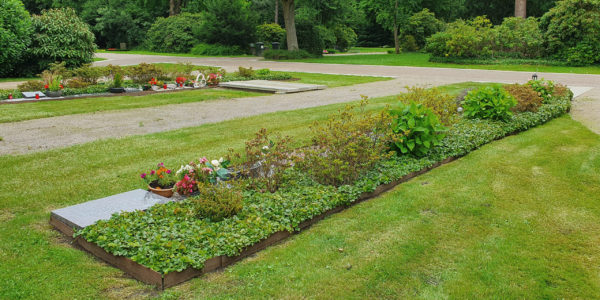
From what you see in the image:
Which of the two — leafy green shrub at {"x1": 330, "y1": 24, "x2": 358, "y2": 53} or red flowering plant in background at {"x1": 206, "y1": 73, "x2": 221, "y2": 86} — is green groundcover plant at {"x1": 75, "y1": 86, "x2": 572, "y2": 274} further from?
leafy green shrub at {"x1": 330, "y1": 24, "x2": 358, "y2": 53}

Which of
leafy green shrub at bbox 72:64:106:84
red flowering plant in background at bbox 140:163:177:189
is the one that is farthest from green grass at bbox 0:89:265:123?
red flowering plant in background at bbox 140:163:177:189

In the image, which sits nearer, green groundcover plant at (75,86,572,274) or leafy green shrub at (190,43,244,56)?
green groundcover plant at (75,86,572,274)

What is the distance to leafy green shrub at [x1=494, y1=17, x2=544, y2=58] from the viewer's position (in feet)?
78.4

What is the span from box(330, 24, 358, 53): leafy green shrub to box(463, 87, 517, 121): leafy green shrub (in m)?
30.3

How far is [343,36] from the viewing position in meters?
39.2

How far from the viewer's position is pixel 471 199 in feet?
16.8

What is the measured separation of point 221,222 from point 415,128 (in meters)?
3.21

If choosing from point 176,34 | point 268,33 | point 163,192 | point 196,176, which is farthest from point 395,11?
point 163,192

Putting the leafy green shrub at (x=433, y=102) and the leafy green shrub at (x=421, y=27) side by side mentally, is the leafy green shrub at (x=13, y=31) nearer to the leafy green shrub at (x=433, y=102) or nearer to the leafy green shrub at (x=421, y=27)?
the leafy green shrub at (x=433, y=102)

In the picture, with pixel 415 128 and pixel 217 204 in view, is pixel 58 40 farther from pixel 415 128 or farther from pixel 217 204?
pixel 217 204

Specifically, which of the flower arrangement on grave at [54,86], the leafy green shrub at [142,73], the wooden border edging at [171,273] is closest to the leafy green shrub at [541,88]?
the wooden border edging at [171,273]

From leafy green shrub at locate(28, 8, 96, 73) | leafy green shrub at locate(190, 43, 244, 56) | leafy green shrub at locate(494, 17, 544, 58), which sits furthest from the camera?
leafy green shrub at locate(190, 43, 244, 56)

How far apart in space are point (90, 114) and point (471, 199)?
8319 mm

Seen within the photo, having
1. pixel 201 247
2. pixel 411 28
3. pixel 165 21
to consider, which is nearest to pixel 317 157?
pixel 201 247
